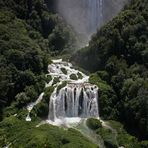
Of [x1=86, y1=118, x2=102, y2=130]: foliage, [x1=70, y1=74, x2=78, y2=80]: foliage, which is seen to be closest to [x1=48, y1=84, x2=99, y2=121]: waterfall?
[x1=86, y1=118, x2=102, y2=130]: foliage

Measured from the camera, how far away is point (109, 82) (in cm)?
8306

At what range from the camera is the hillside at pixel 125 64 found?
73.8 metres

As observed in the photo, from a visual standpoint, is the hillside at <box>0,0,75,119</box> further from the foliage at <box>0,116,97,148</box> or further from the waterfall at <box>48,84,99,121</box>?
the foliage at <box>0,116,97,148</box>

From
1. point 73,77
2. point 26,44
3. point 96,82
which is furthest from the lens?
point 26,44

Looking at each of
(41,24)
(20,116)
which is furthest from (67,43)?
(20,116)

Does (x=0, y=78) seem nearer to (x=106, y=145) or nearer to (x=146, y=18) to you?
(x=106, y=145)

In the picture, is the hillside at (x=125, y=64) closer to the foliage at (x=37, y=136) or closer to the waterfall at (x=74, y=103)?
the waterfall at (x=74, y=103)

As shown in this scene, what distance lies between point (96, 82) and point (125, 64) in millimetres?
6170

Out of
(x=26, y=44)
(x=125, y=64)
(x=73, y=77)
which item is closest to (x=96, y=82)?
(x=125, y=64)

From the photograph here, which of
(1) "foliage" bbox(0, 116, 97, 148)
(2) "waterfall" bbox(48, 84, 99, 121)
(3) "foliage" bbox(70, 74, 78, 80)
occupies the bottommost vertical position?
(1) "foliage" bbox(0, 116, 97, 148)

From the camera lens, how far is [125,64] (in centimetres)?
8275

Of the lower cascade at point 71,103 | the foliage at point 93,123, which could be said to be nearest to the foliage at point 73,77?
the lower cascade at point 71,103

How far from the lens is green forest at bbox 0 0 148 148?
226 feet

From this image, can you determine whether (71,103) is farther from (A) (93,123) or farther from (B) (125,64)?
(B) (125,64)
